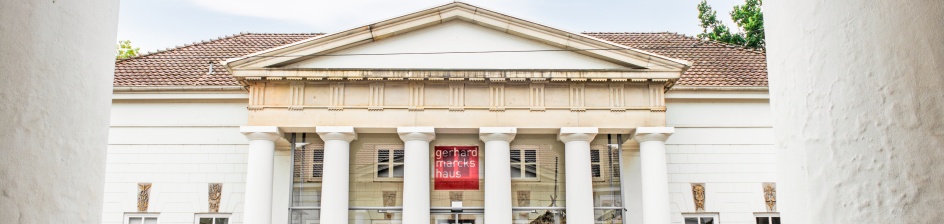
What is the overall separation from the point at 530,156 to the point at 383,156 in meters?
3.72

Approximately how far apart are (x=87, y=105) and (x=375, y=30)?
59.0 feet

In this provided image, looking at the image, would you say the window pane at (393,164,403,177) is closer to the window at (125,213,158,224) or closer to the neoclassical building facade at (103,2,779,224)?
the neoclassical building facade at (103,2,779,224)

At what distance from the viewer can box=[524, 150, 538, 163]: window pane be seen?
2256 centimetres

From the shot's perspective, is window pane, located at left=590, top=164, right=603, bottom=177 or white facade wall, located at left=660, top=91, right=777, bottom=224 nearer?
window pane, located at left=590, top=164, right=603, bottom=177

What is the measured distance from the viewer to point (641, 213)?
2289 centimetres

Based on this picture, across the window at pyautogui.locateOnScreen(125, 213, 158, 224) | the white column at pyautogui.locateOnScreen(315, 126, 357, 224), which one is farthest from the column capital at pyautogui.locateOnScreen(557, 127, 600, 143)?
the window at pyautogui.locateOnScreen(125, 213, 158, 224)

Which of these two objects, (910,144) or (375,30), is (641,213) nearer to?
(375,30)

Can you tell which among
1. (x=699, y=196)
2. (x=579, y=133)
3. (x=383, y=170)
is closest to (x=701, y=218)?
(x=699, y=196)

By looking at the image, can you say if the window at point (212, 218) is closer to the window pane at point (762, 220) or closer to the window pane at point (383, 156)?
the window pane at point (383, 156)

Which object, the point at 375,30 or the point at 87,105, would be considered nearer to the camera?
the point at 87,105

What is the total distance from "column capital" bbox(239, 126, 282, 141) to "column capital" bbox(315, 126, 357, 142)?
1.02 m

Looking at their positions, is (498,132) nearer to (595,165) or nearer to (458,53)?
(458,53)

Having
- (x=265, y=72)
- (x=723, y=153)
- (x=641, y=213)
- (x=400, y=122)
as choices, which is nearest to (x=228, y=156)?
(x=265, y=72)

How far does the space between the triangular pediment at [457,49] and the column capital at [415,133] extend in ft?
5.03
